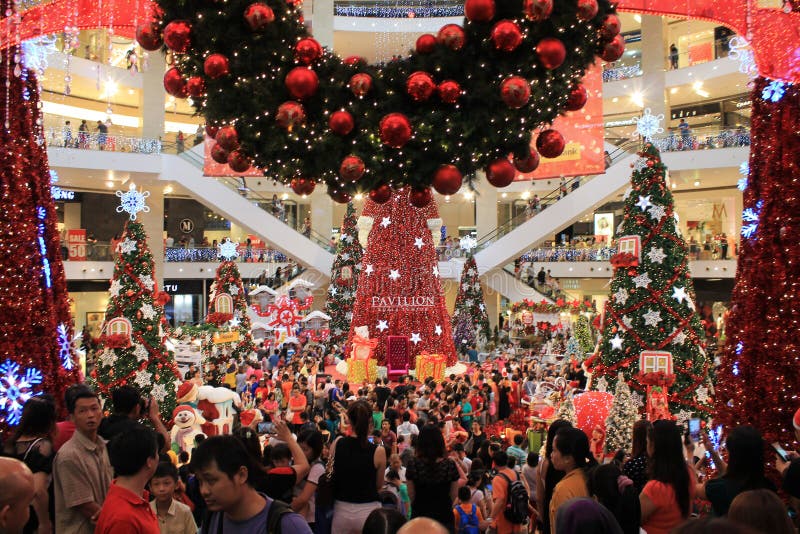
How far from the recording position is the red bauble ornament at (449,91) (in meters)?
3.75

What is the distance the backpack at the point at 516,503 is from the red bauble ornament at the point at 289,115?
2.50 m

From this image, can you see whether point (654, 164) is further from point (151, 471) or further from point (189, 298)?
point (189, 298)

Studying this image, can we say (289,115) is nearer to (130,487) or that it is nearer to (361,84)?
(361,84)

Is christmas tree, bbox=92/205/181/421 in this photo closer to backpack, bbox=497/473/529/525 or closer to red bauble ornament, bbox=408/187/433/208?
backpack, bbox=497/473/529/525

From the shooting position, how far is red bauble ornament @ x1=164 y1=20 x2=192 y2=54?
12.7ft

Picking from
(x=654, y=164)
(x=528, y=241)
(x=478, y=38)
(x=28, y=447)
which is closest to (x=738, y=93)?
(x=528, y=241)

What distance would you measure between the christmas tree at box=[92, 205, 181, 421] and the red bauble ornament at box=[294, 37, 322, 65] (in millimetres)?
5771

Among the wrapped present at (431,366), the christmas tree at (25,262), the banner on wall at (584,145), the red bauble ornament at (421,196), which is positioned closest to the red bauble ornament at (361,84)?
the red bauble ornament at (421,196)

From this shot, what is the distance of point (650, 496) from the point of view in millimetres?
3375

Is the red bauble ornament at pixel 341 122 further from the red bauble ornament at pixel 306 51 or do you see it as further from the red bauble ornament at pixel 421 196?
the red bauble ornament at pixel 421 196

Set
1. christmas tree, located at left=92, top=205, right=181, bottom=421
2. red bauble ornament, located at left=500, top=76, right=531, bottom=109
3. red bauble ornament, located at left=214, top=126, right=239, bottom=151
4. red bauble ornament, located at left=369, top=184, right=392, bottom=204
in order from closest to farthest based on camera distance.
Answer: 1. red bauble ornament, located at left=500, top=76, right=531, bottom=109
2. red bauble ornament, located at left=214, top=126, right=239, bottom=151
3. red bauble ornament, located at left=369, top=184, right=392, bottom=204
4. christmas tree, located at left=92, top=205, right=181, bottom=421

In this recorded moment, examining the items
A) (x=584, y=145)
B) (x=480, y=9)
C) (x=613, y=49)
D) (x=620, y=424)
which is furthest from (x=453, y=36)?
(x=584, y=145)

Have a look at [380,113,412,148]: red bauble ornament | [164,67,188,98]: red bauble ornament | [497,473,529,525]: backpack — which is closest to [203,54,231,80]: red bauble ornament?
[164,67,188,98]: red bauble ornament

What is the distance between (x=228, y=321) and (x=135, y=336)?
665 centimetres
